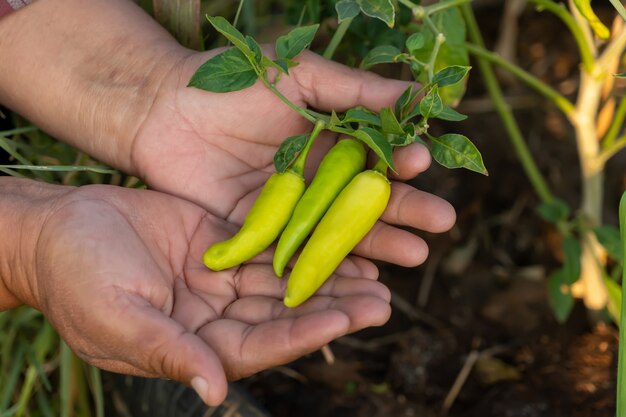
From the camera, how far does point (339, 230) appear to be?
149 cm

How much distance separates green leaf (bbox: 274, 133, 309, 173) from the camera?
1.55 metres

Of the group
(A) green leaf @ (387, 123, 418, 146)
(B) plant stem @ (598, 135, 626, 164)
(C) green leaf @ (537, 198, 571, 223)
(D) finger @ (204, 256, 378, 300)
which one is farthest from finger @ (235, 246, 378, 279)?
(B) plant stem @ (598, 135, 626, 164)

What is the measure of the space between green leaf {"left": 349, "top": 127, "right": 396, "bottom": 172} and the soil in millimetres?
679

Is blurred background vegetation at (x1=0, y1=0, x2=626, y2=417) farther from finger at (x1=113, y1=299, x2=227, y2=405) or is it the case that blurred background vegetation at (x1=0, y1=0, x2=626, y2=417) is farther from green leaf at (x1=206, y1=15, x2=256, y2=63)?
finger at (x1=113, y1=299, x2=227, y2=405)

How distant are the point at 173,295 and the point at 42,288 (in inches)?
8.7

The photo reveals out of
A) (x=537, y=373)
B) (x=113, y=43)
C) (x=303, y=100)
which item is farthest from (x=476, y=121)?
(x=113, y=43)

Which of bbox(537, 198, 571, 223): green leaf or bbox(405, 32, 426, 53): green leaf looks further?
bbox(537, 198, 571, 223): green leaf

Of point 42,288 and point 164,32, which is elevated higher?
point 164,32

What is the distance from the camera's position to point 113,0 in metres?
1.90

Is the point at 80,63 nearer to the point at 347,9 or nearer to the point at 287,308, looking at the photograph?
the point at 347,9

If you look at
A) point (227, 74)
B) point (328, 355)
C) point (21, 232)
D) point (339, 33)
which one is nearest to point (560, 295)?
point (328, 355)

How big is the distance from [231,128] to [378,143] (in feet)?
1.21

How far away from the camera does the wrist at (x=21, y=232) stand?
1.50 metres

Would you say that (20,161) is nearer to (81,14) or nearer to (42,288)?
(81,14)
